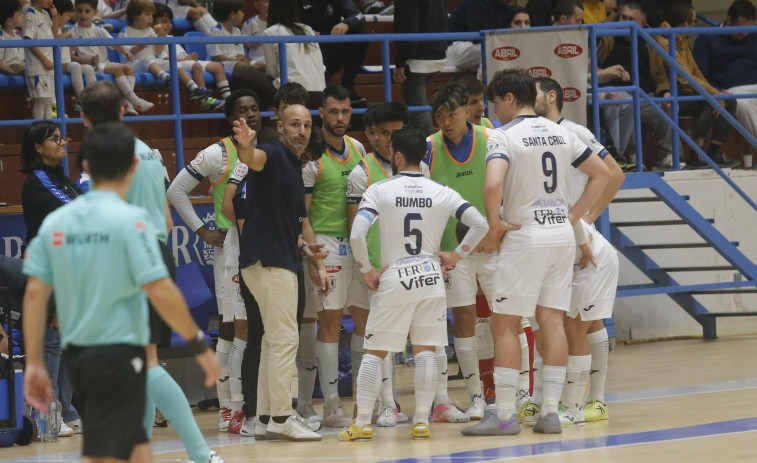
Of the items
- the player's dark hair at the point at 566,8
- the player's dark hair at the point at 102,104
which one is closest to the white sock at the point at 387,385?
the player's dark hair at the point at 102,104

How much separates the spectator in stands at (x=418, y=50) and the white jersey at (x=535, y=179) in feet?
12.8

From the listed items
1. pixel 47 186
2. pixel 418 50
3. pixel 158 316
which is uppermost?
pixel 418 50

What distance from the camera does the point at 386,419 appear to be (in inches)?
312

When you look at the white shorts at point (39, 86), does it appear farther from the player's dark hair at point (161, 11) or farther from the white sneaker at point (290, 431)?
the white sneaker at point (290, 431)

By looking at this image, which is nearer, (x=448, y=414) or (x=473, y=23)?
(x=448, y=414)

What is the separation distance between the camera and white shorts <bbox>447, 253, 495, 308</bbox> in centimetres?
795

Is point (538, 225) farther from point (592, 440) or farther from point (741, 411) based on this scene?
point (741, 411)

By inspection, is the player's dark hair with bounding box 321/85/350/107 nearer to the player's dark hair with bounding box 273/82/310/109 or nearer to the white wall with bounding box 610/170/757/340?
the player's dark hair with bounding box 273/82/310/109

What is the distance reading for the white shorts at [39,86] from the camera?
34.6 feet

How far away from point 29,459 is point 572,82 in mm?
5460

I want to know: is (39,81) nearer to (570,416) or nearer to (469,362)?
(469,362)

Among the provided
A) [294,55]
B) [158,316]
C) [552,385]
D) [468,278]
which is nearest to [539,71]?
[294,55]

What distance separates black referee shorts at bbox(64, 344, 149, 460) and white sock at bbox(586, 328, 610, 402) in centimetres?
416

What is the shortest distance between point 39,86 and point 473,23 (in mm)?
4485
